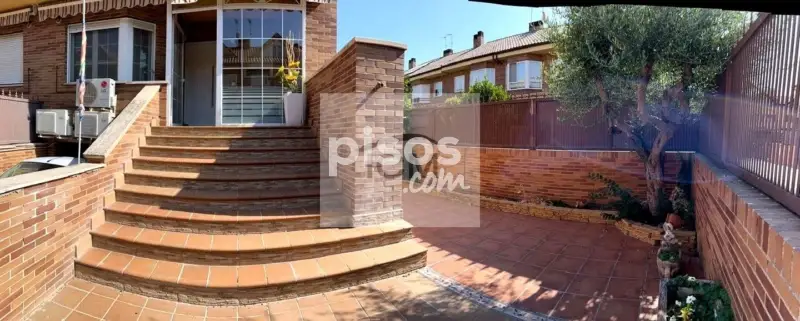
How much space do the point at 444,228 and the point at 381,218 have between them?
1.92 meters

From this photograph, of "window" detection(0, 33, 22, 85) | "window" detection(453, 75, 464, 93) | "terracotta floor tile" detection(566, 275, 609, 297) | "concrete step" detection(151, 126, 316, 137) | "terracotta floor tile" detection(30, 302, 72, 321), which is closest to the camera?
"terracotta floor tile" detection(30, 302, 72, 321)

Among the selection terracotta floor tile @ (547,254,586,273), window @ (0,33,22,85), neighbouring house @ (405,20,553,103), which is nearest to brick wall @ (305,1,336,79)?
terracotta floor tile @ (547,254,586,273)

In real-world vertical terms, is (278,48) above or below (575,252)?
above

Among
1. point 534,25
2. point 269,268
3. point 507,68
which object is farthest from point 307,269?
point 534,25

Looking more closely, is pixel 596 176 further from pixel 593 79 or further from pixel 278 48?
pixel 278 48

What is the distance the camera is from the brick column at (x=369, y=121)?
15.6 ft

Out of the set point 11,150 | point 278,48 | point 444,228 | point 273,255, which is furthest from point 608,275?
point 11,150

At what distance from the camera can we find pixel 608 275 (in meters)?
4.43

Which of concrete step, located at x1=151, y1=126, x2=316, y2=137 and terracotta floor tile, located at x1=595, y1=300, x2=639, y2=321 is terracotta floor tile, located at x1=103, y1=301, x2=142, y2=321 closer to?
concrete step, located at x1=151, y1=126, x2=316, y2=137

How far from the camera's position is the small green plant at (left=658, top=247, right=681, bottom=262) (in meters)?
4.11

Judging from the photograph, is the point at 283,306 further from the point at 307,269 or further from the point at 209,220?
the point at 209,220

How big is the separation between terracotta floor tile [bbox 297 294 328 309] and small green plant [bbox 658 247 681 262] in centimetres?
364

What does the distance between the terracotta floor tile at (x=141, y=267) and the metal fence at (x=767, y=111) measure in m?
4.93

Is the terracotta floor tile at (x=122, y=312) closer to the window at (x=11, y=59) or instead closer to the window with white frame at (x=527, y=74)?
the window at (x=11, y=59)
